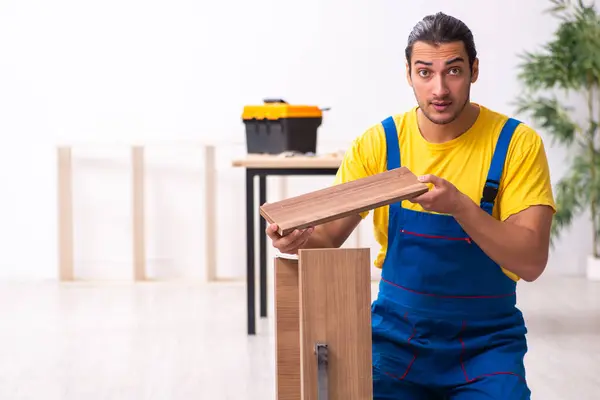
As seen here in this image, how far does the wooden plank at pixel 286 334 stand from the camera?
5.51 ft

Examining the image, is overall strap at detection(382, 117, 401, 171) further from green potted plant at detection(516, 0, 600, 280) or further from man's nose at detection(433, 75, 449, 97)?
green potted plant at detection(516, 0, 600, 280)

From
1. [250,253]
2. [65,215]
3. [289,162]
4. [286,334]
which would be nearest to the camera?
[286,334]

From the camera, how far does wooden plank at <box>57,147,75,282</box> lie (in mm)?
5523

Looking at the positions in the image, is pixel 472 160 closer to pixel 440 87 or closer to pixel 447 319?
pixel 440 87

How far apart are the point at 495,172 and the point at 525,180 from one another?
0.20 feet

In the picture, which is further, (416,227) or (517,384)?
(416,227)

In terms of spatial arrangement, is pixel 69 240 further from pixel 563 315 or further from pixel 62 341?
pixel 563 315

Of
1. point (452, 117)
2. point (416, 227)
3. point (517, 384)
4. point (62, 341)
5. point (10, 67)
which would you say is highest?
point (10, 67)

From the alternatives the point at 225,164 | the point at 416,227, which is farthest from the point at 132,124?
the point at 416,227

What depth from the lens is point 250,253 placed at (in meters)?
4.02

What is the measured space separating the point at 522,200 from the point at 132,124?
13.5ft

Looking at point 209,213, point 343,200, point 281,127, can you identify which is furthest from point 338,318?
point 209,213

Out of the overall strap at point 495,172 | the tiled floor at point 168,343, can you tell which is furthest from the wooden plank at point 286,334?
the tiled floor at point 168,343

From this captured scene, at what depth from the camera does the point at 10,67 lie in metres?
5.64
